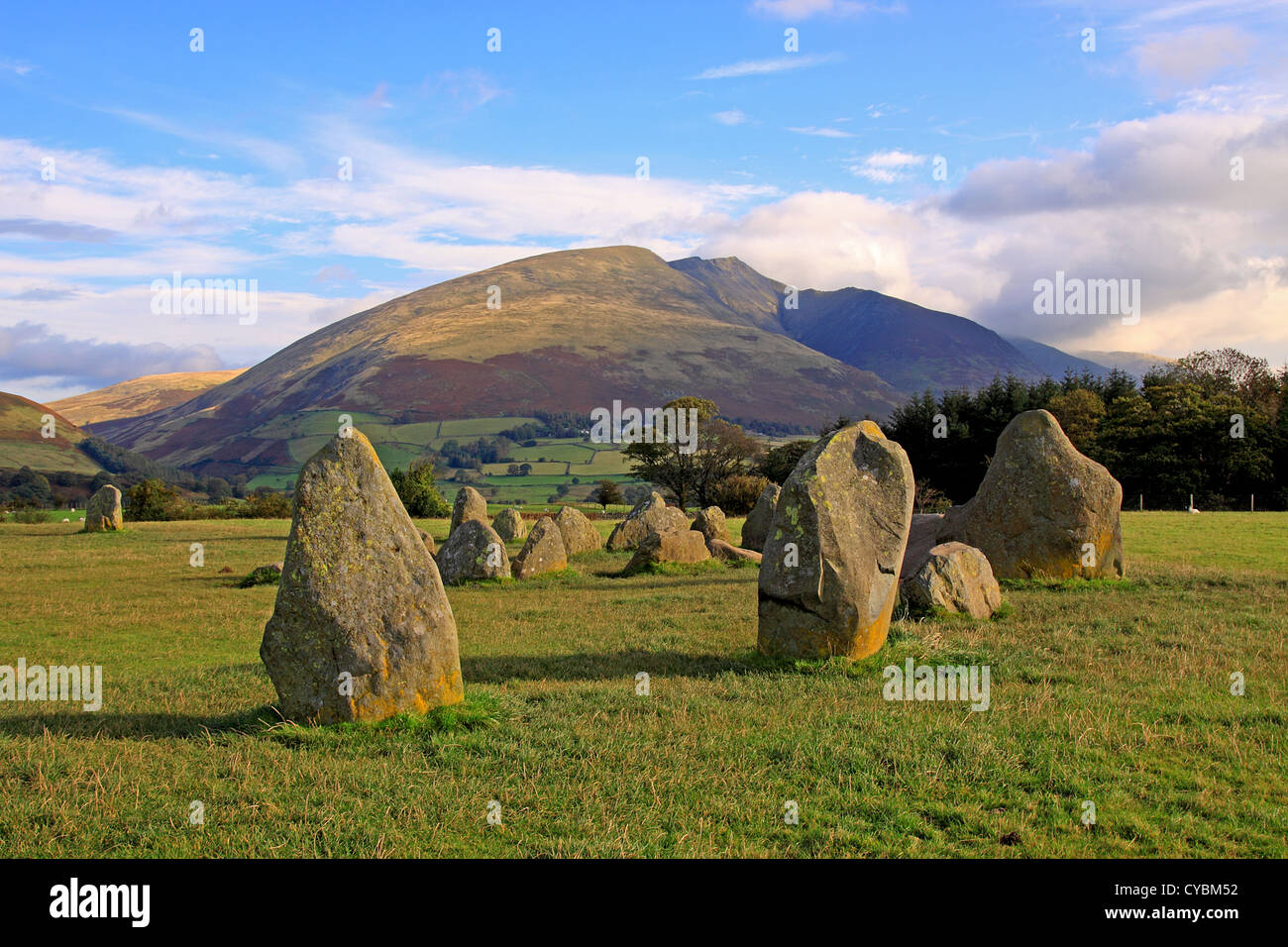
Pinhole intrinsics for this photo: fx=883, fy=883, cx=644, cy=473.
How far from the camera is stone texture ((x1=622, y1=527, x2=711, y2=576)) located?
992 inches

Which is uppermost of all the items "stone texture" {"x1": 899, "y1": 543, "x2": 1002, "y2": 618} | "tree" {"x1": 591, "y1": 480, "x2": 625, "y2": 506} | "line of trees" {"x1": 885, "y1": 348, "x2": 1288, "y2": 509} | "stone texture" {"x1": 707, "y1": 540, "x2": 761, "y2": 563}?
"line of trees" {"x1": 885, "y1": 348, "x2": 1288, "y2": 509}

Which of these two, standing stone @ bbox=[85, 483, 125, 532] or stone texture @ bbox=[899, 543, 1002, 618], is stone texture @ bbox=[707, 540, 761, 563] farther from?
standing stone @ bbox=[85, 483, 125, 532]

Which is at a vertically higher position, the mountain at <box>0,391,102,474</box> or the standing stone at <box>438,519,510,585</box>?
the mountain at <box>0,391,102,474</box>

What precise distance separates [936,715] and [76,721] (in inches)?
375

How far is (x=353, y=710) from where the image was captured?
9.10m

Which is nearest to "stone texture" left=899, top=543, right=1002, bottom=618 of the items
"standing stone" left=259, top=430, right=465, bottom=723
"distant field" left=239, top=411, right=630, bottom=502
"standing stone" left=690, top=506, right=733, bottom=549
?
"standing stone" left=259, top=430, right=465, bottom=723

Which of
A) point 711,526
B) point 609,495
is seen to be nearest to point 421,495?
point 609,495

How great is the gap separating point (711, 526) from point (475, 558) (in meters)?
10.1

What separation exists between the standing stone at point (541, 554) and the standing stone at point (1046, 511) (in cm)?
1162

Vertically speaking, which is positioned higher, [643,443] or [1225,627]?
[643,443]

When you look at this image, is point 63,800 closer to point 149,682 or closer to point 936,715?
point 149,682

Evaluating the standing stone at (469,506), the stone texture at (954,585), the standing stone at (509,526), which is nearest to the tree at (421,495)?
the standing stone at (509,526)

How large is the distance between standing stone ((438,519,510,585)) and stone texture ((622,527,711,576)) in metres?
3.61
